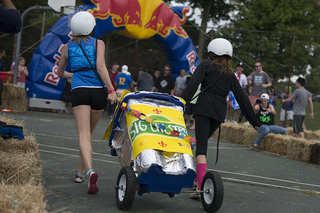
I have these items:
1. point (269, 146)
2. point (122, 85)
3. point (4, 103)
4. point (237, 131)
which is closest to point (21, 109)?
point (4, 103)

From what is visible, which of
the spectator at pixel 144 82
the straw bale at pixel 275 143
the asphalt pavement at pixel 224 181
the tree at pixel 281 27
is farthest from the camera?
the tree at pixel 281 27

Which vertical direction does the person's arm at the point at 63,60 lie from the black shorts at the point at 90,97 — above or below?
above

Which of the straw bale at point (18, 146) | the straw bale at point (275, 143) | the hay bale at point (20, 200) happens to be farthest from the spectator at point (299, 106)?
the hay bale at point (20, 200)

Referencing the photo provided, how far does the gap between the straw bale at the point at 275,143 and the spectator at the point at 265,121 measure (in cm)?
14

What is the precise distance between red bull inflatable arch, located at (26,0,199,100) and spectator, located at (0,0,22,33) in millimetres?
9360

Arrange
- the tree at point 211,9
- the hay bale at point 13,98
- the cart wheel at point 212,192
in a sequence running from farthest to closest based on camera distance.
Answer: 1. the tree at point 211,9
2. the hay bale at point 13,98
3. the cart wheel at point 212,192

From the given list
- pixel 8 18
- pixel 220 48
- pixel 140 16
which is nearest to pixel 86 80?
pixel 8 18

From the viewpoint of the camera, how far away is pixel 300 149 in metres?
8.72

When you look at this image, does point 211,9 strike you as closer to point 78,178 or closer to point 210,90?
point 210,90

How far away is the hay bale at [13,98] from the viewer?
12.5 metres

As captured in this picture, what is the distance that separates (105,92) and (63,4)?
9282 mm

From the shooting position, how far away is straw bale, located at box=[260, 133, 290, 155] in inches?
359

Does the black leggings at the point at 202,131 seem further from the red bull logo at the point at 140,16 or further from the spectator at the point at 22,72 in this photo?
the spectator at the point at 22,72

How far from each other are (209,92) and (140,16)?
10692mm
